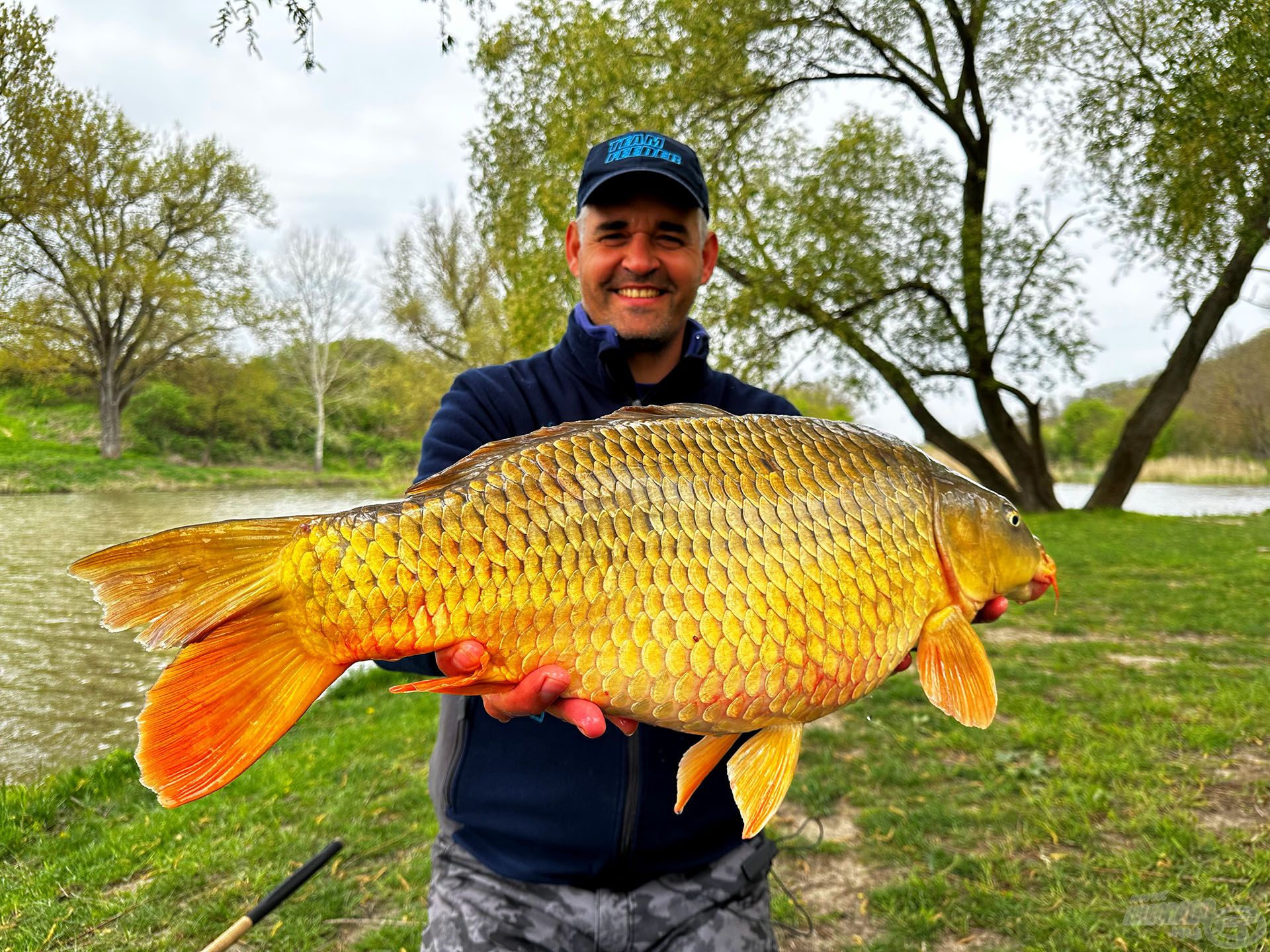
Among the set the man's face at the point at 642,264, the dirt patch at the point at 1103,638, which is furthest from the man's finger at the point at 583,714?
the dirt patch at the point at 1103,638

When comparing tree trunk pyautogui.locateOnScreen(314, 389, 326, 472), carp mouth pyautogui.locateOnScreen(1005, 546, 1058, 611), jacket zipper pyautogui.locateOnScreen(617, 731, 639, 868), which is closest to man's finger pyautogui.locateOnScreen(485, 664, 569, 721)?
jacket zipper pyautogui.locateOnScreen(617, 731, 639, 868)

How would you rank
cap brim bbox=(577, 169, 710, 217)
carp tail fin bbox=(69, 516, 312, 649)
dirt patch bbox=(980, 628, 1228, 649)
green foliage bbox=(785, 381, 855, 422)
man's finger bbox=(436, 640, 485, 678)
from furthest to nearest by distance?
1. green foliage bbox=(785, 381, 855, 422)
2. dirt patch bbox=(980, 628, 1228, 649)
3. cap brim bbox=(577, 169, 710, 217)
4. man's finger bbox=(436, 640, 485, 678)
5. carp tail fin bbox=(69, 516, 312, 649)

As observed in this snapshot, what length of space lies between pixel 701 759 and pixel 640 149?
1422 mm

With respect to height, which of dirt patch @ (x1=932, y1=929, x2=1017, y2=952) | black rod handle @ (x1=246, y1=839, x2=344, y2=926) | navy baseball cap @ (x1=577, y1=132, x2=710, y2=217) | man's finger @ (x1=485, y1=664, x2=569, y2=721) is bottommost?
dirt patch @ (x1=932, y1=929, x2=1017, y2=952)

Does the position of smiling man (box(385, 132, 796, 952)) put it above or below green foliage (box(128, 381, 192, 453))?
below

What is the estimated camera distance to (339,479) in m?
18.6

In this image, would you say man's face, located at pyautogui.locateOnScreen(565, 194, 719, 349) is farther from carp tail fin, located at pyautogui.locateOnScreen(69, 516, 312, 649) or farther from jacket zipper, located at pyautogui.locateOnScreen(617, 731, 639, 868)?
carp tail fin, located at pyautogui.locateOnScreen(69, 516, 312, 649)

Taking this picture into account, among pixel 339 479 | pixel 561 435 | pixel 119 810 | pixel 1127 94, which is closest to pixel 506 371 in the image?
pixel 561 435

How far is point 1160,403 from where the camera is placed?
11023mm

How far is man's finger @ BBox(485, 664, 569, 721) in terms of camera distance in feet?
3.29

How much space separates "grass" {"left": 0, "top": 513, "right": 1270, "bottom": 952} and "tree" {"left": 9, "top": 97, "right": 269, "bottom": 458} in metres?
6.07

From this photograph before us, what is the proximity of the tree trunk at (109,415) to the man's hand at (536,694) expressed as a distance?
1293 cm

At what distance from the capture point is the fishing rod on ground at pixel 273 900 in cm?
193

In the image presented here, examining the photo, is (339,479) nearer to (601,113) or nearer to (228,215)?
(228,215)
